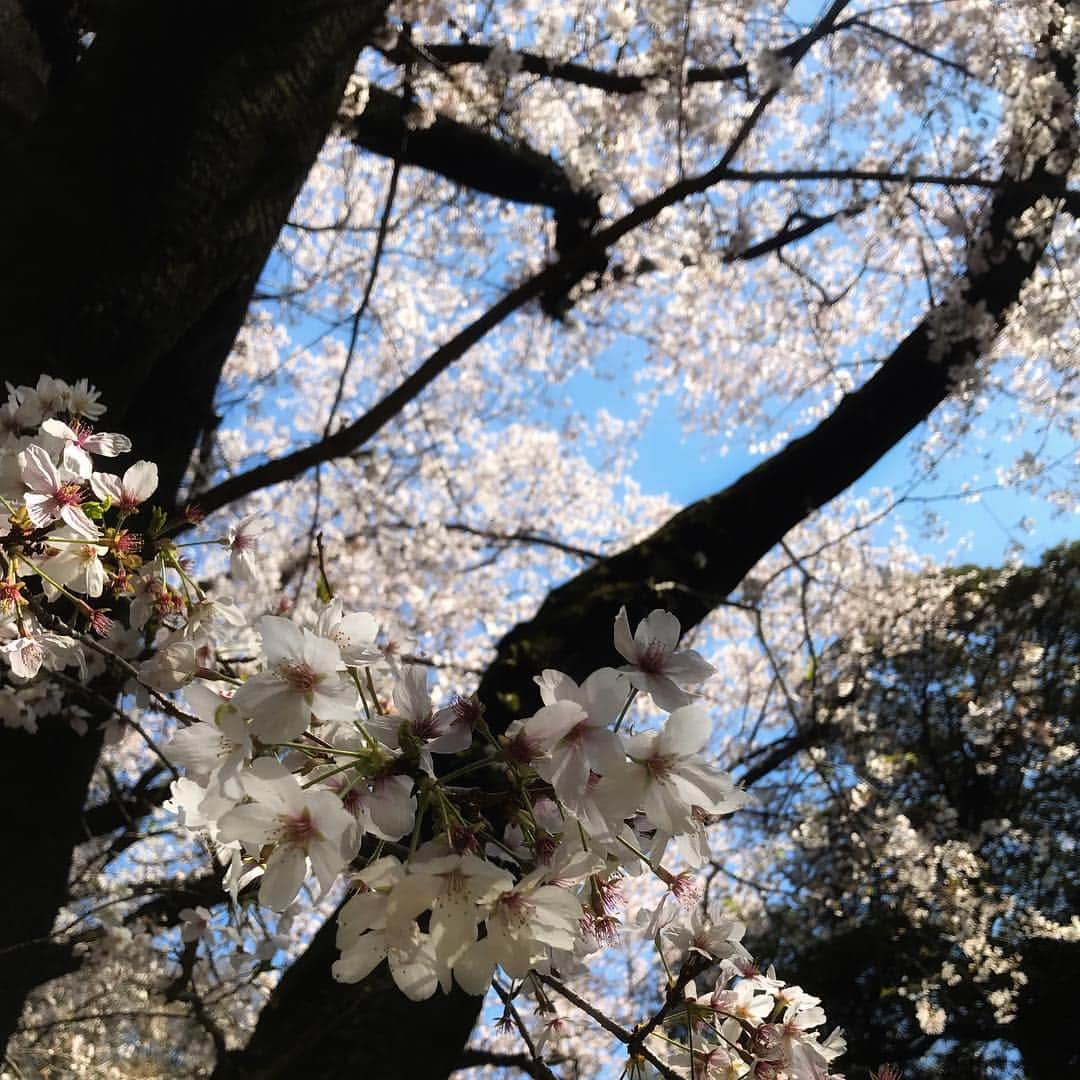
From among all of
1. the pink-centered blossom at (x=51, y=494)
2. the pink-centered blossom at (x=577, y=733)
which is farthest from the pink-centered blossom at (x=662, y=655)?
the pink-centered blossom at (x=51, y=494)

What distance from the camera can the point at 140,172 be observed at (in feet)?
5.16

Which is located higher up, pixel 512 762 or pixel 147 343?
pixel 147 343

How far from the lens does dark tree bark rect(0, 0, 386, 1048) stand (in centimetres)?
153

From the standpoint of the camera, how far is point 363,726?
0.58 meters

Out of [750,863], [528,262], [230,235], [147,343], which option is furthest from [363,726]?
[750,863]

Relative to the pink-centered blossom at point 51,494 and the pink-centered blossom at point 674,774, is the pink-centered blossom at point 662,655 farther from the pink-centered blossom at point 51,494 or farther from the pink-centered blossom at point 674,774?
the pink-centered blossom at point 51,494

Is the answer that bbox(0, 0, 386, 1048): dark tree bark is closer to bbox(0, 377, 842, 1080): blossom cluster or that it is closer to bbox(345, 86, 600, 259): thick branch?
bbox(0, 377, 842, 1080): blossom cluster

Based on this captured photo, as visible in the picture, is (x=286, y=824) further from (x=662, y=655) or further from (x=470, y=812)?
(x=662, y=655)

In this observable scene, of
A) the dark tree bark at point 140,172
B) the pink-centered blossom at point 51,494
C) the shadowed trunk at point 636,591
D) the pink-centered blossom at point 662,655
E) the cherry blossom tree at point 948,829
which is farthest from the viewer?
the cherry blossom tree at point 948,829

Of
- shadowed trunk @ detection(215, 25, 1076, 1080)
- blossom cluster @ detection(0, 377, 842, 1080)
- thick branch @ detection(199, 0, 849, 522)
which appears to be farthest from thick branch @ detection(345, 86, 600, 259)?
blossom cluster @ detection(0, 377, 842, 1080)

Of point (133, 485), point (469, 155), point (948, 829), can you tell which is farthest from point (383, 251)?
point (948, 829)

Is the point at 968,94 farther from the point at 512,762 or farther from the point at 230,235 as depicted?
A: the point at 512,762

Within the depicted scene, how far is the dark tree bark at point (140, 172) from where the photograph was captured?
153 cm

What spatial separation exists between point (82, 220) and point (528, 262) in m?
6.59
